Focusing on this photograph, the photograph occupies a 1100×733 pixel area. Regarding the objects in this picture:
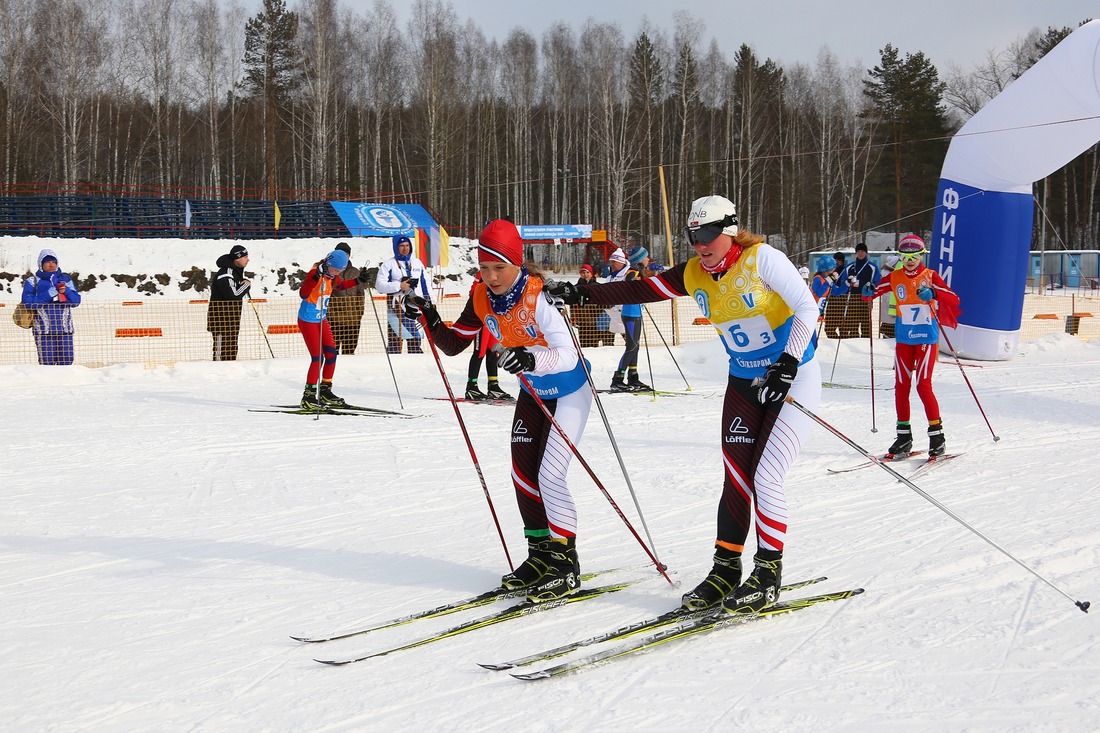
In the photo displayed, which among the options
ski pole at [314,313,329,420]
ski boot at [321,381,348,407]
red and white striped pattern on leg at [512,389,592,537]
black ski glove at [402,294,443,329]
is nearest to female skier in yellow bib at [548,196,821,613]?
red and white striped pattern on leg at [512,389,592,537]

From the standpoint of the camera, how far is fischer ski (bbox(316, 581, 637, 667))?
3572 millimetres

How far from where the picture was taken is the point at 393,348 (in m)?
14.4

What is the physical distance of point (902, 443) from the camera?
25.0 ft

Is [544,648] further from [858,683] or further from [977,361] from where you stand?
[977,361]

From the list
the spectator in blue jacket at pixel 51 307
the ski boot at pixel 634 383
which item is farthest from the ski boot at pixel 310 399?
the ski boot at pixel 634 383

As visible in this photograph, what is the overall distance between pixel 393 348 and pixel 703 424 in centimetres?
642

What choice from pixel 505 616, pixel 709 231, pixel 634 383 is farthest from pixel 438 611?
pixel 634 383

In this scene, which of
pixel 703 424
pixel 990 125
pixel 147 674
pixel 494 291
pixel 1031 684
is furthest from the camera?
pixel 990 125

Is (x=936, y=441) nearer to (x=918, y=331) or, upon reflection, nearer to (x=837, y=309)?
(x=918, y=331)

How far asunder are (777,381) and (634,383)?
8259 millimetres

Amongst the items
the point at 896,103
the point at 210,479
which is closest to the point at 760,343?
the point at 210,479

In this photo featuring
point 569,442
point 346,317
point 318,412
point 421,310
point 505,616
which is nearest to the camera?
point 505,616

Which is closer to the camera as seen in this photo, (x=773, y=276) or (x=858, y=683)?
(x=858, y=683)

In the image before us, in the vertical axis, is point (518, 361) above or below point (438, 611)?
above
